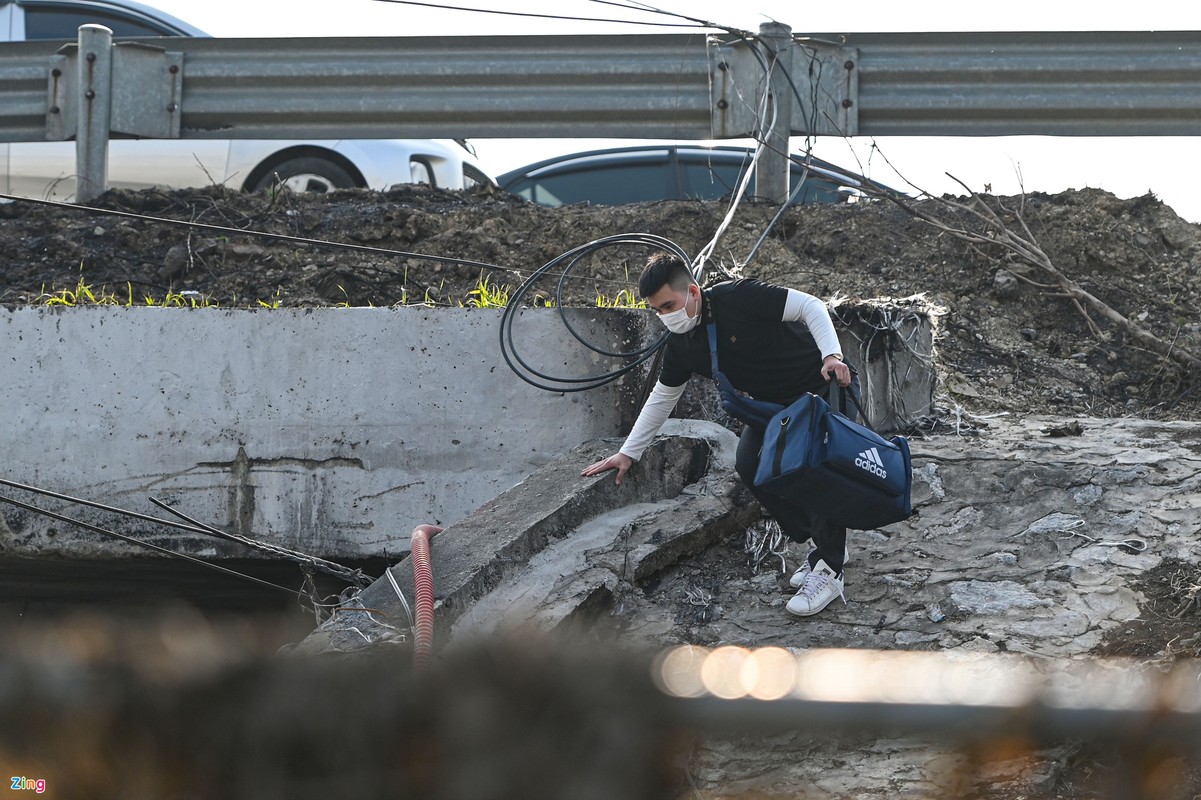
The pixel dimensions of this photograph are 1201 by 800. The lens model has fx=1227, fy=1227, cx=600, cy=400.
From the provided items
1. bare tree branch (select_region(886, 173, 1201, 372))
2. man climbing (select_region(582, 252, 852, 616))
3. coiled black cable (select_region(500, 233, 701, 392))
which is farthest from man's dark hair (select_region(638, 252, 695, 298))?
bare tree branch (select_region(886, 173, 1201, 372))

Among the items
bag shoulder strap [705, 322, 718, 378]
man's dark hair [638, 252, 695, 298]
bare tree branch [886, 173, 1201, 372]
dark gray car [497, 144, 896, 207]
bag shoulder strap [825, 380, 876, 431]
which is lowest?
bag shoulder strap [825, 380, 876, 431]

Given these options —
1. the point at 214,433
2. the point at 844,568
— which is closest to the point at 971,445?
the point at 844,568

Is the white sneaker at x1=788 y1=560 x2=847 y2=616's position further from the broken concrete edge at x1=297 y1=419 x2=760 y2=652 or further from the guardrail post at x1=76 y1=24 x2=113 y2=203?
the guardrail post at x1=76 y1=24 x2=113 y2=203

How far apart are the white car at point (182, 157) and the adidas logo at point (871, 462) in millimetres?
4377

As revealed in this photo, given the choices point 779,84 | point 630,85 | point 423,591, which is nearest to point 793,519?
point 423,591

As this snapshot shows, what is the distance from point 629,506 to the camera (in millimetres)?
4867

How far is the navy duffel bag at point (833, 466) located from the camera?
3.88 meters

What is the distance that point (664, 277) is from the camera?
4.21m

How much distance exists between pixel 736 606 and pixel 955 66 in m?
3.47

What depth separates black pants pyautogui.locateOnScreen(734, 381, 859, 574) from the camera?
14.0ft

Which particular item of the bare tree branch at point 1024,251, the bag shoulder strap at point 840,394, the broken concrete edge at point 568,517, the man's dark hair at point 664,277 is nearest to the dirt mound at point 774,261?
the bare tree branch at point 1024,251

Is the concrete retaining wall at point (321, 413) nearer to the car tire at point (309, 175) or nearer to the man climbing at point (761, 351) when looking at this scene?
the man climbing at point (761, 351)

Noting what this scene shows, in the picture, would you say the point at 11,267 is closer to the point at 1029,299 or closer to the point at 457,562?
the point at 457,562

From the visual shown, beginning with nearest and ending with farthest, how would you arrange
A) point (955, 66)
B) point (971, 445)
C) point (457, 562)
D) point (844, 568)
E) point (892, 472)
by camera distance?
point (892, 472)
point (457, 562)
point (844, 568)
point (971, 445)
point (955, 66)
